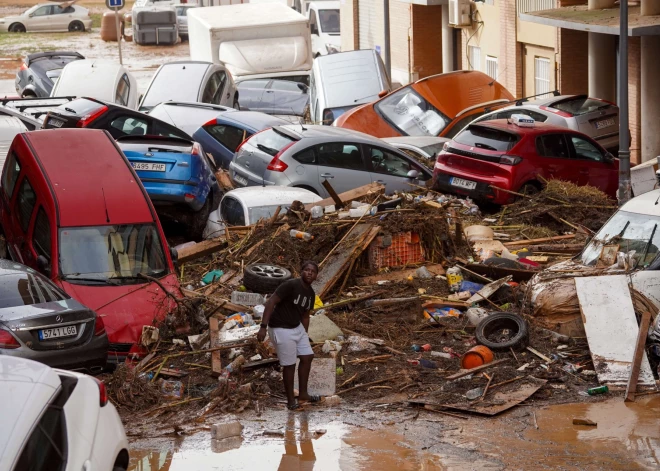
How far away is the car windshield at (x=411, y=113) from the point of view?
23.1 metres

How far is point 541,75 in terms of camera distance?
2941 centimetres

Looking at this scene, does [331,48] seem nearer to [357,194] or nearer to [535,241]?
[357,194]

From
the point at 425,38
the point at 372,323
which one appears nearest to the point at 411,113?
the point at 372,323

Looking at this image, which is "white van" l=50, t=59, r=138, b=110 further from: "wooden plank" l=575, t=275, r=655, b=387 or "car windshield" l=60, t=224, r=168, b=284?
"wooden plank" l=575, t=275, r=655, b=387

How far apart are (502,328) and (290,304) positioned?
2707 mm

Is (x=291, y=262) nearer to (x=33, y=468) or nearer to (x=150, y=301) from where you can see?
(x=150, y=301)

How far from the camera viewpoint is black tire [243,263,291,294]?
508 inches

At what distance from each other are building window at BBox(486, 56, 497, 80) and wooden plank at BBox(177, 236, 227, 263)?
19.3m

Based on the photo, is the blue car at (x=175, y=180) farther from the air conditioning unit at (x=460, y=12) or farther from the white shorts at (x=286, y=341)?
the air conditioning unit at (x=460, y=12)

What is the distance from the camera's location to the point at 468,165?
18188mm

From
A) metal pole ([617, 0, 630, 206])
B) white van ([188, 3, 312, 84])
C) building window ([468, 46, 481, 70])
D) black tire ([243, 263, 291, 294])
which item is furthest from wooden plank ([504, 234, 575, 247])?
building window ([468, 46, 481, 70])

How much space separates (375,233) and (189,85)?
13.1 metres

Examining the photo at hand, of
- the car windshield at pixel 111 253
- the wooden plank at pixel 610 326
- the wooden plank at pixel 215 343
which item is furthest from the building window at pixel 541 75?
the wooden plank at pixel 215 343

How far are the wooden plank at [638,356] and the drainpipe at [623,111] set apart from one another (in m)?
6.34
